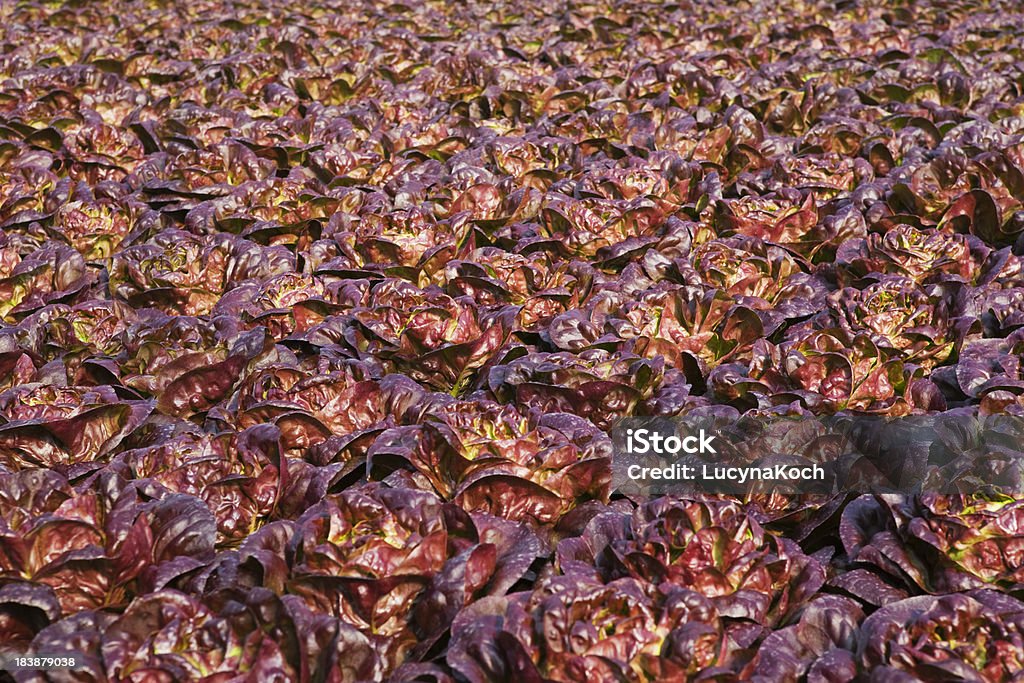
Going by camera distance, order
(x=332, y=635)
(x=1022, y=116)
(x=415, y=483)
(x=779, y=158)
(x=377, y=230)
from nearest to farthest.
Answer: (x=332, y=635)
(x=415, y=483)
(x=377, y=230)
(x=779, y=158)
(x=1022, y=116)

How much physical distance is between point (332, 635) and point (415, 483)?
61 cm

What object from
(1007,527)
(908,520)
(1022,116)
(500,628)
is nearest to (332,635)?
(500,628)

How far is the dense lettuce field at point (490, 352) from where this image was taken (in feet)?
7.43

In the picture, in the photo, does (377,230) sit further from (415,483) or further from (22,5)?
(22,5)

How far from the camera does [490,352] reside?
3.47m

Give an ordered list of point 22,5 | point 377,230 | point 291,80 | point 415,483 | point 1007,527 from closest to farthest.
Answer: point 1007,527 → point 415,483 → point 377,230 → point 291,80 → point 22,5

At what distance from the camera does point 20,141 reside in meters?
5.45

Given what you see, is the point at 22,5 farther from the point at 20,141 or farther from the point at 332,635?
the point at 332,635

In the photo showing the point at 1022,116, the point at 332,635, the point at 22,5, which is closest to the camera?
the point at 332,635

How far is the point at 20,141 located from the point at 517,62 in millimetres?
2962

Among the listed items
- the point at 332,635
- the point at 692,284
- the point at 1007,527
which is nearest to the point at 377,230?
the point at 692,284

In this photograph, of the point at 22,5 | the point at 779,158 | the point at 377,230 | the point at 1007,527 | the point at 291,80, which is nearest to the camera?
the point at 1007,527

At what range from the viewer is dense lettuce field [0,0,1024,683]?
2.26 metres

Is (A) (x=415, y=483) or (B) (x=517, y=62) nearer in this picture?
(A) (x=415, y=483)
